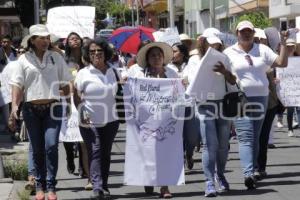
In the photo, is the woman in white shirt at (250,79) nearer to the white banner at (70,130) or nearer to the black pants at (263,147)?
the black pants at (263,147)

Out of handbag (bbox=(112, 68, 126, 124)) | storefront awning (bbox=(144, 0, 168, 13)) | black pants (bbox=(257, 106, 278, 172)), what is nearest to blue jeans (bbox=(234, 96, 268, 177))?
black pants (bbox=(257, 106, 278, 172))

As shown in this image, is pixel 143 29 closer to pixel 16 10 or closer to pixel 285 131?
pixel 285 131

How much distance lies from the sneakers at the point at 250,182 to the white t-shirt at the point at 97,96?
1.76m

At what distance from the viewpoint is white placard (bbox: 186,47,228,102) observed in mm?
10062

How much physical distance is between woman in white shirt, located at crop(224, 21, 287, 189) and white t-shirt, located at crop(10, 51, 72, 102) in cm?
216

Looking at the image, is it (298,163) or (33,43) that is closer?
(33,43)

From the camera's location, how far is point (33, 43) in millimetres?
9859

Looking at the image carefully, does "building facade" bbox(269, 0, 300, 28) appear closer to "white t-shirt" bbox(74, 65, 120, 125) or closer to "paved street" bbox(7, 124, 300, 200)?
"paved street" bbox(7, 124, 300, 200)

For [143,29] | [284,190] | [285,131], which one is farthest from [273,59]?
[143,29]

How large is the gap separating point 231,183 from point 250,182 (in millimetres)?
733

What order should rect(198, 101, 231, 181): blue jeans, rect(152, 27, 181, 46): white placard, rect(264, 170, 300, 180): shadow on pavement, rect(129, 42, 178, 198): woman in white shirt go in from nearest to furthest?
1. rect(198, 101, 231, 181): blue jeans
2. rect(129, 42, 178, 198): woman in white shirt
3. rect(264, 170, 300, 180): shadow on pavement
4. rect(152, 27, 181, 46): white placard

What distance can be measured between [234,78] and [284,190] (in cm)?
150

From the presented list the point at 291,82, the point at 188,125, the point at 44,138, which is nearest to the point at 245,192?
the point at 188,125

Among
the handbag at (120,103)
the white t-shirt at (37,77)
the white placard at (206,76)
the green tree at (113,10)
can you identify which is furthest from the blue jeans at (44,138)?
the green tree at (113,10)
